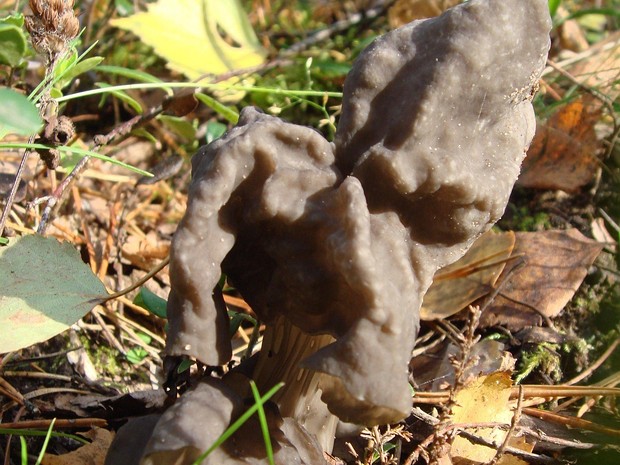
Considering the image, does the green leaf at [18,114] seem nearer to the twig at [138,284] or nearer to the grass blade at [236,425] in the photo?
the twig at [138,284]

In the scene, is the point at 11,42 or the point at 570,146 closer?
the point at 11,42

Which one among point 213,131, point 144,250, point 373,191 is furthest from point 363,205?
point 213,131

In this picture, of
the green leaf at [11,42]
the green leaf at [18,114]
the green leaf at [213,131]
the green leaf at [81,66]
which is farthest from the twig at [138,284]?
the green leaf at [213,131]

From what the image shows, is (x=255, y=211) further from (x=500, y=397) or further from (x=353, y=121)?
(x=500, y=397)

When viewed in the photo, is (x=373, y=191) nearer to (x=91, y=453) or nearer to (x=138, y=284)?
(x=138, y=284)

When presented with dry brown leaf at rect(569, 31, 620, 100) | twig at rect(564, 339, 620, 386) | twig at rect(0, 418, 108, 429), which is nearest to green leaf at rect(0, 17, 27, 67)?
twig at rect(0, 418, 108, 429)

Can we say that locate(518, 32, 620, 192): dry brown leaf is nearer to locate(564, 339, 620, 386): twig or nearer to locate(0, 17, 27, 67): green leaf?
locate(564, 339, 620, 386): twig
